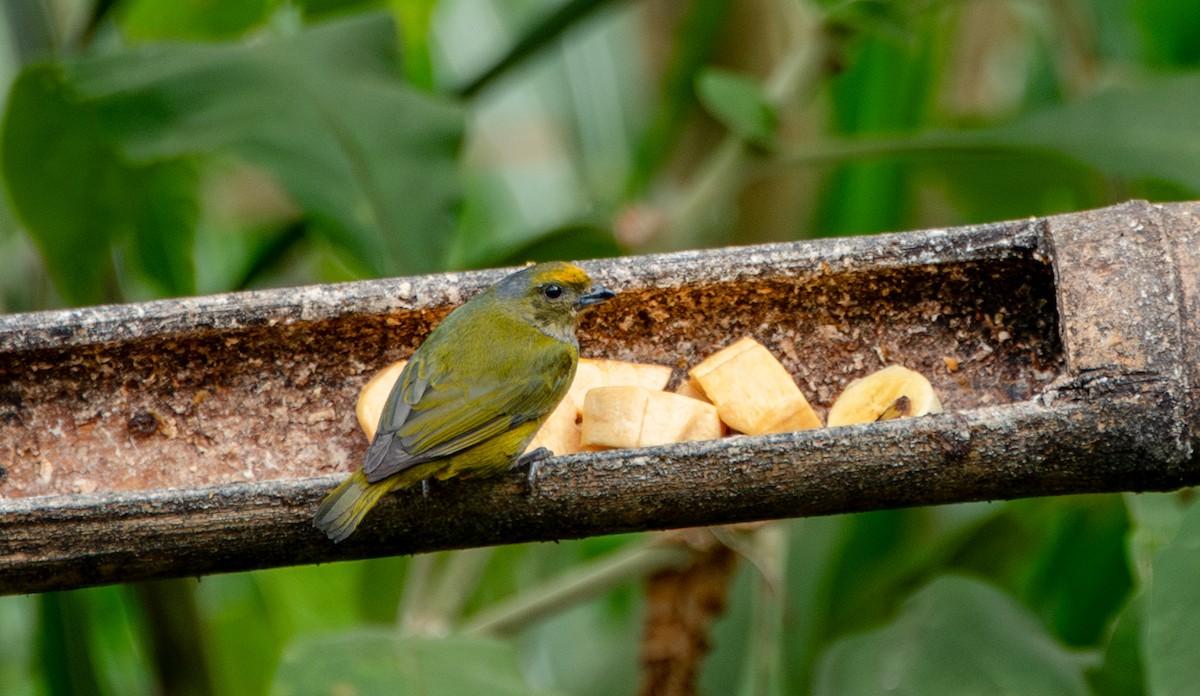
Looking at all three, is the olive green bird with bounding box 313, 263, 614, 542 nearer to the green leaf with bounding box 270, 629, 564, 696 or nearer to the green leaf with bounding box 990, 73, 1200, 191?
the green leaf with bounding box 270, 629, 564, 696

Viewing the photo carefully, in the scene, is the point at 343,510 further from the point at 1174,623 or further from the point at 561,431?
the point at 1174,623

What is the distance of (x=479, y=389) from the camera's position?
2197 millimetres

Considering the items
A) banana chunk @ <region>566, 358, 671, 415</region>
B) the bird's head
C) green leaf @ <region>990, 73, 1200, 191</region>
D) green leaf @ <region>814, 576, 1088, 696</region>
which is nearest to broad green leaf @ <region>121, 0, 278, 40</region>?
the bird's head

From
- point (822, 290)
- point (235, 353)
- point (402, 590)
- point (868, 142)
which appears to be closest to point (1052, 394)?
point (822, 290)

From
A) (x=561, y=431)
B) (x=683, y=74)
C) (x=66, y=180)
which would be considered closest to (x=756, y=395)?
(x=561, y=431)

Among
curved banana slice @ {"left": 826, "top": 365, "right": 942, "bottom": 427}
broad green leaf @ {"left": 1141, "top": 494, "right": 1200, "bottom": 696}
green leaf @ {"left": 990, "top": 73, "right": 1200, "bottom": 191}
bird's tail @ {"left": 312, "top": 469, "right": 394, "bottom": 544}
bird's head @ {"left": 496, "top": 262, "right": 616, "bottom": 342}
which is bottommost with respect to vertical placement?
broad green leaf @ {"left": 1141, "top": 494, "right": 1200, "bottom": 696}

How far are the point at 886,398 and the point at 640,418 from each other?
0.40m

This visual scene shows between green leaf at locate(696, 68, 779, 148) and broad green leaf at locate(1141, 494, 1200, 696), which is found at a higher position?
green leaf at locate(696, 68, 779, 148)

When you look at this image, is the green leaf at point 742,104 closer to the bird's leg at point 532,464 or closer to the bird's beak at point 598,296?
the bird's beak at point 598,296

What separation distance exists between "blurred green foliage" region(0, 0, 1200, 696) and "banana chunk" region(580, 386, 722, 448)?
2.05 ft

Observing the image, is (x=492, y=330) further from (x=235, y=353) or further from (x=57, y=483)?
(x=57, y=483)

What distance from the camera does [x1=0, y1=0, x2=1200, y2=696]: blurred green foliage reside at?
2883 millimetres

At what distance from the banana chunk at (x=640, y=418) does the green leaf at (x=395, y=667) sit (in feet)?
1.94

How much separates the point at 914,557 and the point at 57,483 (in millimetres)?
2317
